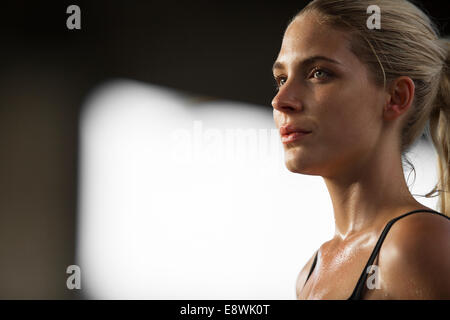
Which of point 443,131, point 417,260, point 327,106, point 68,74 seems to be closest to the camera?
point 417,260

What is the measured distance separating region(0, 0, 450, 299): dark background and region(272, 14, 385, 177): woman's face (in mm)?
789

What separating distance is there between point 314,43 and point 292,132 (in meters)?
0.16

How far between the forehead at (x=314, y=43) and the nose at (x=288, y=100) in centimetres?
5

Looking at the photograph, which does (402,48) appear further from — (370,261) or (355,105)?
(370,261)

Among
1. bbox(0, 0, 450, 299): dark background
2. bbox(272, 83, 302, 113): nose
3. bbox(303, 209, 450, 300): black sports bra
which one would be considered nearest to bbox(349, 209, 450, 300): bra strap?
bbox(303, 209, 450, 300): black sports bra

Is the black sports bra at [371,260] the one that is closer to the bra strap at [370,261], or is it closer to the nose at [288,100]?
the bra strap at [370,261]

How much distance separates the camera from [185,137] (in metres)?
1.45

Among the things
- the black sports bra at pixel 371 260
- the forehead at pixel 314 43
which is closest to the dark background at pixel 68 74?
the forehead at pixel 314 43

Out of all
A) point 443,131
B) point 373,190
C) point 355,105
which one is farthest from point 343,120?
point 443,131

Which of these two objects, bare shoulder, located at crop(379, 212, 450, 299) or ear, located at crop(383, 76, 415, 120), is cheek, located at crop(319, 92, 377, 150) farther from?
bare shoulder, located at crop(379, 212, 450, 299)

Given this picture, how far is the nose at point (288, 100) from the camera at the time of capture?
85 centimetres

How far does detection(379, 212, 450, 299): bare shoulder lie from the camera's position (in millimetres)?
700

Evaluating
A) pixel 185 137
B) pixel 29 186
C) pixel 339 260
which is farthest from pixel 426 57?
pixel 29 186

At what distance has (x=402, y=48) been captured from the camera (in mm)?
860
